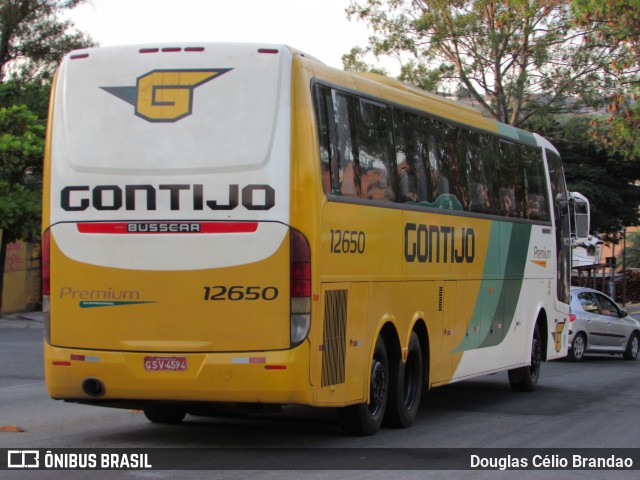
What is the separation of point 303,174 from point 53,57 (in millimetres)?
35384

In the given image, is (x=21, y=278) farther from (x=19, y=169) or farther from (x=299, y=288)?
(x=299, y=288)

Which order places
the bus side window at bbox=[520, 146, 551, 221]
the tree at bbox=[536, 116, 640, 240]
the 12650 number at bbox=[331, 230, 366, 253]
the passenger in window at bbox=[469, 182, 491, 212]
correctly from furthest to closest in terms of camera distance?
the tree at bbox=[536, 116, 640, 240], the bus side window at bbox=[520, 146, 551, 221], the passenger in window at bbox=[469, 182, 491, 212], the 12650 number at bbox=[331, 230, 366, 253]

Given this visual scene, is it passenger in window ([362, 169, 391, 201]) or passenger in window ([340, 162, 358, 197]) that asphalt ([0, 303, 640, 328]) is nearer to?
passenger in window ([362, 169, 391, 201])

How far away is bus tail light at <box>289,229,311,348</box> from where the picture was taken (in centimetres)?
902

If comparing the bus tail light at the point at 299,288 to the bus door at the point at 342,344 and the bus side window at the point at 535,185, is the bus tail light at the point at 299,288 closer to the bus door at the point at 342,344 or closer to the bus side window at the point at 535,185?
the bus door at the point at 342,344

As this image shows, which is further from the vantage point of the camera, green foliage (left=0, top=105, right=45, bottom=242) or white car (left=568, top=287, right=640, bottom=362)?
green foliage (left=0, top=105, right=45, bottom=242)

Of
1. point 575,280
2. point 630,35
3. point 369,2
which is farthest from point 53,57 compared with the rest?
point 575,280

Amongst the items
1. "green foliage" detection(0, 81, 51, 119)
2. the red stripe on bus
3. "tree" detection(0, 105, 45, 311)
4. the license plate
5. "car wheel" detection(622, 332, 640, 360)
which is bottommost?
"car wheel" detection(622, 332, 640, 360)

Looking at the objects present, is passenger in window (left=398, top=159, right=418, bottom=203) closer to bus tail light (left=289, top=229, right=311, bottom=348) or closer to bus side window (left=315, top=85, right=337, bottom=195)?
bus side window (left=315, top=85, right=337, bottom=195)

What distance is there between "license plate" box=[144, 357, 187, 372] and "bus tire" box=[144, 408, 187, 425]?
7.25 feet

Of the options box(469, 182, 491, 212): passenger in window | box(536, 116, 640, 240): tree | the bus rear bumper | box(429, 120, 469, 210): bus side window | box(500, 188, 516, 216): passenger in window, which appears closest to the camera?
the bus rear bumper

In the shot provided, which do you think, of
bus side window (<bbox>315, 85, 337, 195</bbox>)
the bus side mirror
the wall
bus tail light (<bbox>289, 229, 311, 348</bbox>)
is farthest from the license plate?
the wall

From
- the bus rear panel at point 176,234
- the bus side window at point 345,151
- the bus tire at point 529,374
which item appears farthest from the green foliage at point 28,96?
the bus rear panel at point 176,234

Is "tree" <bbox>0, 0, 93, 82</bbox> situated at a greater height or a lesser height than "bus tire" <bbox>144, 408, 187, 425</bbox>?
greater
